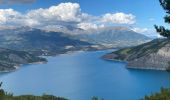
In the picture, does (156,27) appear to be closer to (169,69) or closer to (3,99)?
(169,69)

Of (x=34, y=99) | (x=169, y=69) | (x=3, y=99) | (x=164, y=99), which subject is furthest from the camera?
(x=34, y=99)

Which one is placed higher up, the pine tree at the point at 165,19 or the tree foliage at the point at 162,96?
the pine tree at the point at 165,19

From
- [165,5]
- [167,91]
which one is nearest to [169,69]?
[167,91]

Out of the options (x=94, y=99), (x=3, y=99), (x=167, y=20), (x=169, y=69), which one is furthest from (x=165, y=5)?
(x=3, y=99)

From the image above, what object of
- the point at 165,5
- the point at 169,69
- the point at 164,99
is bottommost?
the point at 164,99

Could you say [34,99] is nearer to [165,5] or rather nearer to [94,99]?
[94,99]

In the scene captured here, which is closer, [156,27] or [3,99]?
[156,27]

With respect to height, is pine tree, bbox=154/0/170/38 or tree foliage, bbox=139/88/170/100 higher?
pine tree, bbox=154/0/170/38

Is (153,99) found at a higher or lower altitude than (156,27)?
lower

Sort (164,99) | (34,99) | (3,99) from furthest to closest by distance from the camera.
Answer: (34,99)
(3,99)
(164,99)
